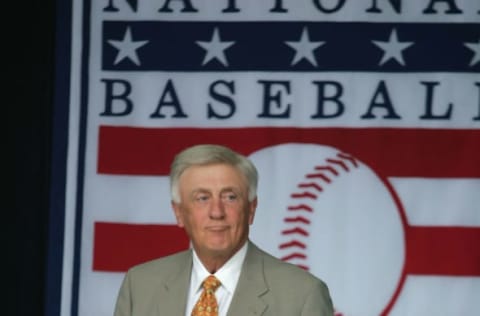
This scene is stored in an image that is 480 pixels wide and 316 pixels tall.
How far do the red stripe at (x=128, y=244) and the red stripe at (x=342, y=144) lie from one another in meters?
0.19

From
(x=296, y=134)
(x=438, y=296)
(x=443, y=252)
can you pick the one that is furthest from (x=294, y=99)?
(x=438, y=296)

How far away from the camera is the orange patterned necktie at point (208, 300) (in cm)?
229

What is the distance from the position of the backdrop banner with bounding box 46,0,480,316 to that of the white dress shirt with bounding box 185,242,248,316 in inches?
54.0

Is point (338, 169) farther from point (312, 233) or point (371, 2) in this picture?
point (371, 2)

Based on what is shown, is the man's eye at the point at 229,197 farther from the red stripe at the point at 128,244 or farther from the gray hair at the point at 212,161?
the red stripe at the point at 128,244

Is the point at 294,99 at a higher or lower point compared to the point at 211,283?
higher

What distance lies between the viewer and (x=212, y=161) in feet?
7.57

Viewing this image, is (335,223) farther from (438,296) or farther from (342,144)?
(438,296)

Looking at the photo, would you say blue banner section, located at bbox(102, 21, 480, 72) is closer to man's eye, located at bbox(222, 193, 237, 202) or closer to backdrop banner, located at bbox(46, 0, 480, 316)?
backdrop banner, located at bbox(46, 0, 480, 316)

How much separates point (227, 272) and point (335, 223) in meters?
1.44

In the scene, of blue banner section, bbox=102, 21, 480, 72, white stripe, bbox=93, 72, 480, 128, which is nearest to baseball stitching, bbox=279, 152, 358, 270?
white stripe, bbox=93, 72, 480, 128

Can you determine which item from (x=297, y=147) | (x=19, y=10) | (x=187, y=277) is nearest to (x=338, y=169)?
(x=297, y=147)

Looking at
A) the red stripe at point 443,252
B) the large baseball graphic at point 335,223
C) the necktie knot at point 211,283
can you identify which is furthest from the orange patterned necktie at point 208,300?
the red stripe at point 443,252

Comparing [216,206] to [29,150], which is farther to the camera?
[29,150]
